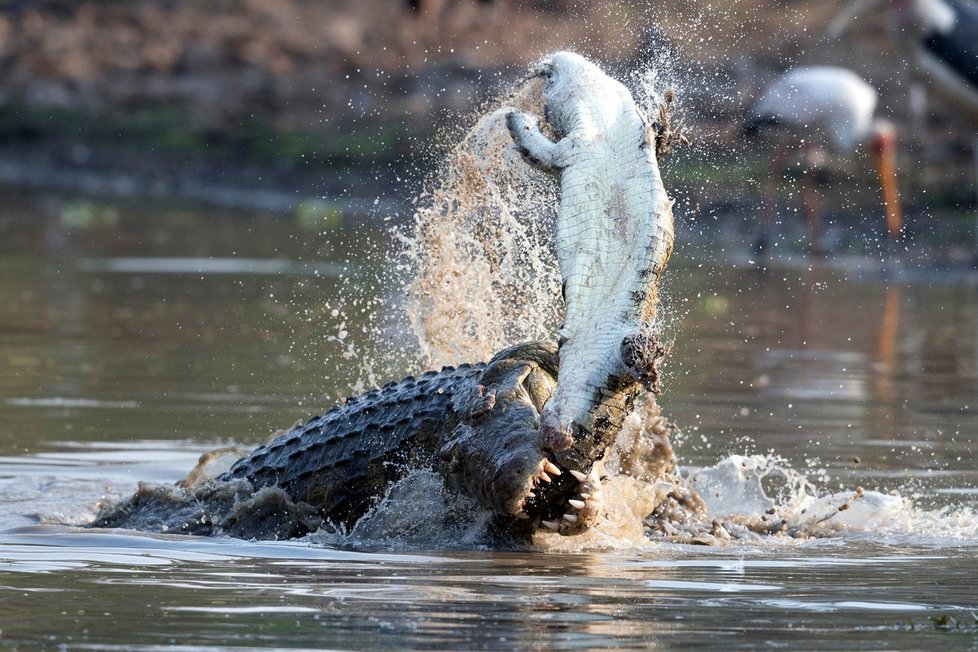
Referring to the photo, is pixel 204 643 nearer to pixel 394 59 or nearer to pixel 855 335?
pixel 855 335

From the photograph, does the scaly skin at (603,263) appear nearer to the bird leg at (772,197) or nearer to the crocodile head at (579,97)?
the crocodile head at (579,97)

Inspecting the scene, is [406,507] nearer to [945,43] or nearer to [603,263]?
[603,263]

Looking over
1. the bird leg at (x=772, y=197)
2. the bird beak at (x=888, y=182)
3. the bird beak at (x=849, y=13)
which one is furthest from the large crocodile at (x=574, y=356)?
the bird beak at (x=849, y=13)

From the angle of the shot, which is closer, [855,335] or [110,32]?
[855,335]

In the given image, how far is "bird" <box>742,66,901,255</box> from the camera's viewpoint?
1695 centimetres

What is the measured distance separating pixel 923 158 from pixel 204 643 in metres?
16.7

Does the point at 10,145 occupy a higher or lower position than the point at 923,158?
higher

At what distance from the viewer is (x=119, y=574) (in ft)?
16.0

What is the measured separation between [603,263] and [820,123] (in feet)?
41.9

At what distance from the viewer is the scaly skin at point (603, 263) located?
194 inches

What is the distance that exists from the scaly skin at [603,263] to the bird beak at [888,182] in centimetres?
1209


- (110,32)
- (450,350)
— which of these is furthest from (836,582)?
(110,32)

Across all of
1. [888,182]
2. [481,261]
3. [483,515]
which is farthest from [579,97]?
[888,182]

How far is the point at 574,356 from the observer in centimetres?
499
